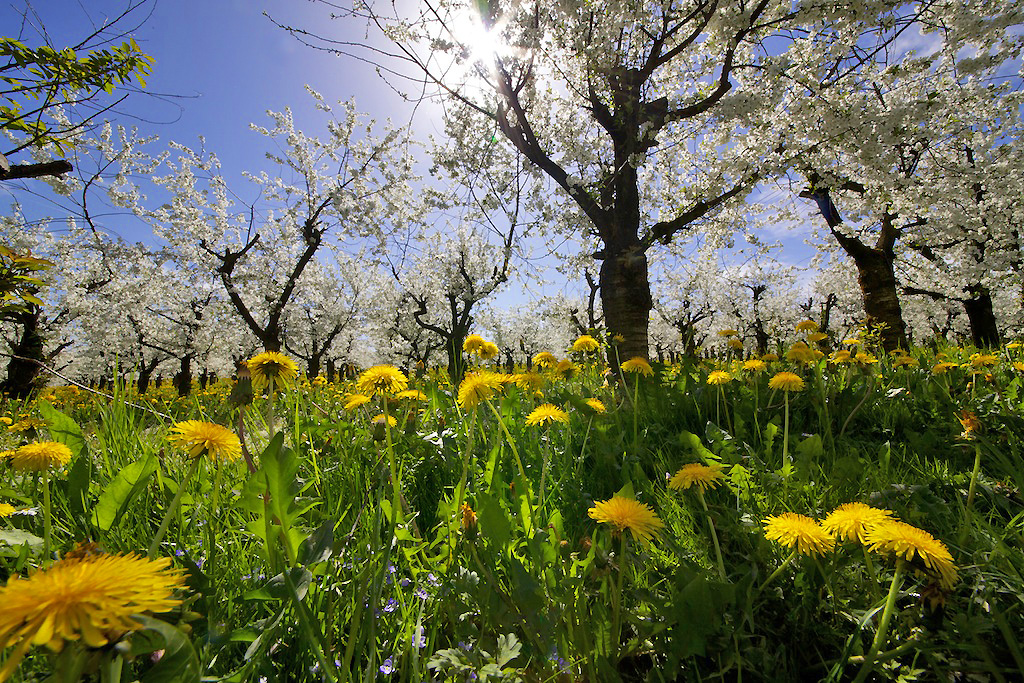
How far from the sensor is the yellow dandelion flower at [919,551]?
0.65 metres

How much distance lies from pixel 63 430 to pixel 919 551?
6.90ft

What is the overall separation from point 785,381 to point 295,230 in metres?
17.7

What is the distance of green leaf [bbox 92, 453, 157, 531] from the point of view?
94 cm

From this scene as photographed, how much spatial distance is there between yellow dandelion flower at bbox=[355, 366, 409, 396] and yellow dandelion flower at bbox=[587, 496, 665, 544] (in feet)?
2.25

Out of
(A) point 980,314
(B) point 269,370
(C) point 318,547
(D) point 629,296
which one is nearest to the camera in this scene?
(C) point 318,547

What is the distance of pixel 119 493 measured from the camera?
953mm

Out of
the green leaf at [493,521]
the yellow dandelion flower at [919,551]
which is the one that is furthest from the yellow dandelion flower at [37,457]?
the yellow dandelion flower at [919,551]

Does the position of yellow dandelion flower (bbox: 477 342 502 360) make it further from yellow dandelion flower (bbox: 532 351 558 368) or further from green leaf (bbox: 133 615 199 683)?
green leaf (bbox: 133 615 199 683)

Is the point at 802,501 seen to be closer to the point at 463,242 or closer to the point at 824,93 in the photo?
the point at 824,93

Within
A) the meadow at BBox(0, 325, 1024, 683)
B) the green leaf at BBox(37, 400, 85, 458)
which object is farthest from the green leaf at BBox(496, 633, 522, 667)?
the green leaf at BBox(37, 400, 85, 458)

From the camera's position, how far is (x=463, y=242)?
2133 centimetres

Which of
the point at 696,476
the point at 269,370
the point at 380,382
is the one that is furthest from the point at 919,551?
the point at 269,370

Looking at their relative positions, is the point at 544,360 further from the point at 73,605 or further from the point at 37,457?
the point at 73,605

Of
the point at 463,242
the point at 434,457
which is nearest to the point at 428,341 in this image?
the point at 463,242
